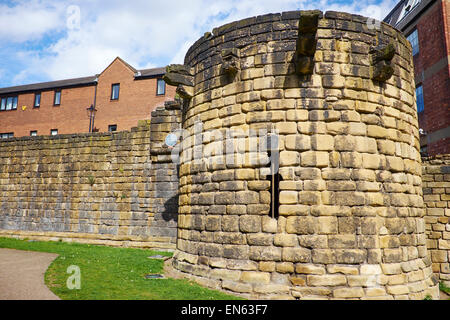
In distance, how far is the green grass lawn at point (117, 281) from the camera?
5551 millimetres

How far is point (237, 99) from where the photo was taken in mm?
6828

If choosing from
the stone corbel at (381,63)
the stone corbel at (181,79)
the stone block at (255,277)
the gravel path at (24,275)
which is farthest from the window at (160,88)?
the stone block at (255,277)

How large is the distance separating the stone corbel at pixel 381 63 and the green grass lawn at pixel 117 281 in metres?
5.14

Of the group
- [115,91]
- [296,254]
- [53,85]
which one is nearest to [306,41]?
[296,254]

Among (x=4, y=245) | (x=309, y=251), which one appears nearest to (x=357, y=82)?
(x=309, y=251)

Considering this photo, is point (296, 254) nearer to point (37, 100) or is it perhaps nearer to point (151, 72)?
point (151, 72)

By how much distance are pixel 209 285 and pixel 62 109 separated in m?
26.2

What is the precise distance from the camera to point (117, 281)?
21.3ft

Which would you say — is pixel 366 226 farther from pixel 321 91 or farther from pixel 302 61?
pixel 302 61

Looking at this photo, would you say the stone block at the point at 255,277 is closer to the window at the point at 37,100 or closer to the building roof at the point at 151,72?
the building roof at the point at 151,72

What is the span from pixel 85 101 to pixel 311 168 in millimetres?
25477

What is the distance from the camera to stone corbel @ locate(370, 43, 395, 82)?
634 cm

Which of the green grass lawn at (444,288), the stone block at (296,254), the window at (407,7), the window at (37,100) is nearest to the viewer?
the stone block at (296,254)

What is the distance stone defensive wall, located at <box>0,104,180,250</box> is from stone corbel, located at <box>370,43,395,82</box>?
695cm
